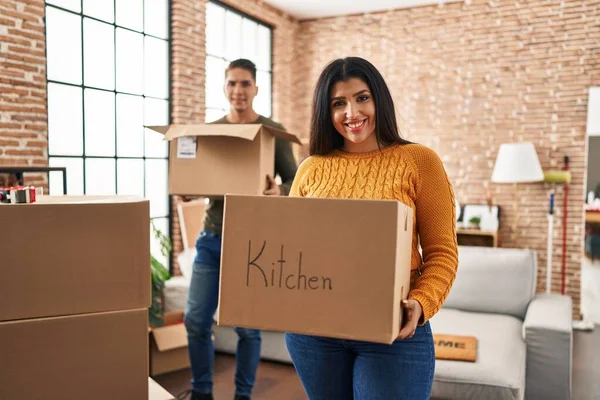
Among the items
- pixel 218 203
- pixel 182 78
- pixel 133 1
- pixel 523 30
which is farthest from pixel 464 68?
pixel 218 203

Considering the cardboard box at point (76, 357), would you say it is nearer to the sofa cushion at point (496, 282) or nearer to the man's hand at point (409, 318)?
the man's hand at point (409, 318)

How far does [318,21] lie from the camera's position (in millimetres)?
6000

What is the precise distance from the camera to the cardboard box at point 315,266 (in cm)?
102

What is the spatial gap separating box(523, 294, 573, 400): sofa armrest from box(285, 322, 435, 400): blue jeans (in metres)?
1.64

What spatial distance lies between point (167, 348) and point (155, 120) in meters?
1.95

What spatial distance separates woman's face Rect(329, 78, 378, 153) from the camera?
1308mm

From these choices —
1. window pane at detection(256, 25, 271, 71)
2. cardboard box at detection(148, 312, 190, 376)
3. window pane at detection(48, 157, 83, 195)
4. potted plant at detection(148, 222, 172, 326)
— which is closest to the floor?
cardboard box at detection(148, 312, 190, 376)

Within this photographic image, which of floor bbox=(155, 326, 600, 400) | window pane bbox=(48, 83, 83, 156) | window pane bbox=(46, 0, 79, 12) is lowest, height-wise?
floor bbox=(155, 326, 600, 400)

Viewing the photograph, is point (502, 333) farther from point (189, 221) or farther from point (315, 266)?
point (189, 221)

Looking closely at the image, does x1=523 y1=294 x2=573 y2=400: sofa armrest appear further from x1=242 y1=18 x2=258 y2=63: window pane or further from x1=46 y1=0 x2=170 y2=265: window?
x1=242 y1=18 x2=258 y2=63: window pane

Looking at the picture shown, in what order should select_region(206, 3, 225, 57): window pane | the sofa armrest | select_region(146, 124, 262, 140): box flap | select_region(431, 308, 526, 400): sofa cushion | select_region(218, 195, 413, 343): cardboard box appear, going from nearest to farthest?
select_region(218, 195, 413, 343): cardboard box < select_region(146, 124, 262, 140): box flap < select_region(431, 308, 526, 400): sofa cushion < the sofa armrest < select_region(206, 3, 225, 57): window pane

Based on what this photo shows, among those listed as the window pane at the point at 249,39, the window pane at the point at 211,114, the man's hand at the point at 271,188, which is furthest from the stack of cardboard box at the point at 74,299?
the window pane at the point at 249,39

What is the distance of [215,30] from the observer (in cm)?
493

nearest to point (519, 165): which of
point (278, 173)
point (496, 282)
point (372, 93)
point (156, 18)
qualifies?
point (496, 282)
